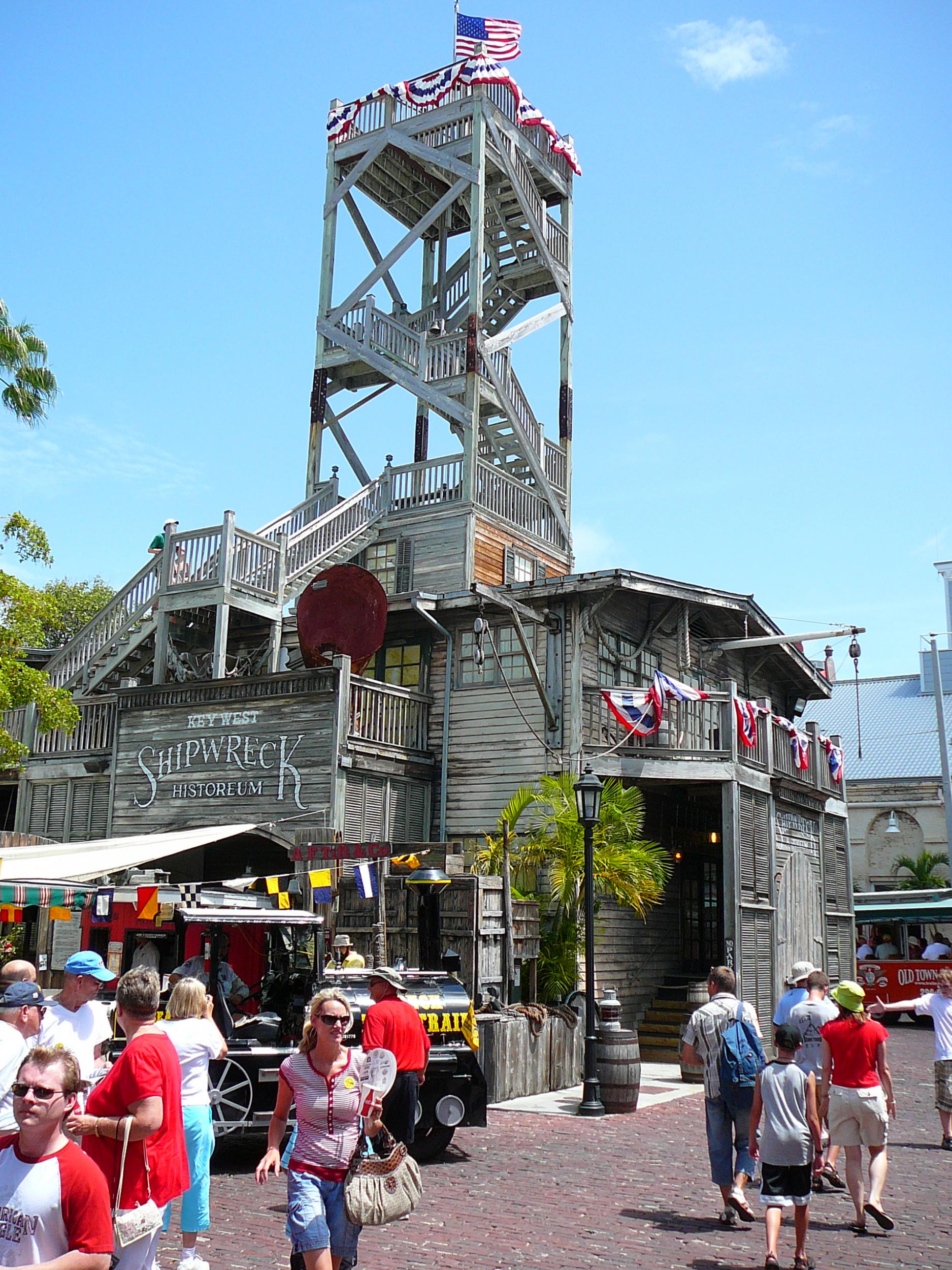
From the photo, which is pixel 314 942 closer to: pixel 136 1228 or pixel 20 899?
pixel 20 899

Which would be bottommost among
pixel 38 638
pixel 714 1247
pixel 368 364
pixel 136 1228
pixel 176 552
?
pixel 714 1247

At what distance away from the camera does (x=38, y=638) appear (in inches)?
725

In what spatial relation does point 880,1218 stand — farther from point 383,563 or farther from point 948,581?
point 948,581

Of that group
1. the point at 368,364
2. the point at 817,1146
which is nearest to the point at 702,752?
the point at 817,1146

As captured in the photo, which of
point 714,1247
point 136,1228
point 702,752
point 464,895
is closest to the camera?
point 136,1228

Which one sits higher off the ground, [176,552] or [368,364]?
[368,364]

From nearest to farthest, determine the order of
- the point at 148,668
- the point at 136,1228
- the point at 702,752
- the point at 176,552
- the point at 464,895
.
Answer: the point at 136,1228 < the point at 464,895 < the point at 702,752 < the point at 176,552 < the point at 148,668

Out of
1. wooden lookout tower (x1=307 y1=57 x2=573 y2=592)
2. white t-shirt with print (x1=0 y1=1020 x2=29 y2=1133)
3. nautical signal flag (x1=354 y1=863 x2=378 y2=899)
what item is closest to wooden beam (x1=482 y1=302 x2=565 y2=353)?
wooden lookout tower (x1=307 y1=57 x2=573 y2=592)

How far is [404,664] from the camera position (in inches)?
887

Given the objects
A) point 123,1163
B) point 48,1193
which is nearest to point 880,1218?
point 123,1163

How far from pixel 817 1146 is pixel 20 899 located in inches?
324

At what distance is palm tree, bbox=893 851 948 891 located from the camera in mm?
38188

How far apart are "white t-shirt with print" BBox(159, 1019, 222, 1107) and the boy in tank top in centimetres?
344

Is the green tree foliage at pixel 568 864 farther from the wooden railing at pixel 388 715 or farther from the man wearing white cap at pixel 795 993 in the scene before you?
the man wearing white cap at pixel 795 993
